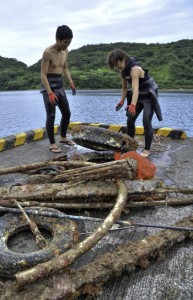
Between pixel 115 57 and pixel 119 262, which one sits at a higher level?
pixel 115 57

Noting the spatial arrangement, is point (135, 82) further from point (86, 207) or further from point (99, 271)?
point (99, 271)

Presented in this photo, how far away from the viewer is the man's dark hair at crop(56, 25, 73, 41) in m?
5.28

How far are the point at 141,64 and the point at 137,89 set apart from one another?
57.8 m

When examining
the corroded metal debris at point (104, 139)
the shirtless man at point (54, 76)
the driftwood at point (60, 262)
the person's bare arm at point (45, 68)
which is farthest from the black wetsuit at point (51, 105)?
the driftwood at point (60, 262)

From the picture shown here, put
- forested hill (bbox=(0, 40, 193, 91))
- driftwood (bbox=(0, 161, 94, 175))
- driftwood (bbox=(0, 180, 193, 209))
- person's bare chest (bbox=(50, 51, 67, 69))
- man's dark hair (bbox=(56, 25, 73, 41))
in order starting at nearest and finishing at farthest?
1. driftwood (bbox=(0, 180, 193, 209))
2. driftwood (bbox=(0, 161, 94, 175))
3. man's dark hair (bbox=(56, 25, 73, 41))
4. person's bare chest (bbox=(50, 51, 67, 69))
5. forested hill (bbox=(0, 40, 193, 91))

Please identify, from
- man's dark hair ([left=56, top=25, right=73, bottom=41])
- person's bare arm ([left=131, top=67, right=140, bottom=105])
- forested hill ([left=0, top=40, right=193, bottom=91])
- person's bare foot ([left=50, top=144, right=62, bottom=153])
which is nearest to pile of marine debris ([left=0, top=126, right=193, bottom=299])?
person's bare arm ([left=131, top=67, right=140, bottom=105])

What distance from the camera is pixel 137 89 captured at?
5.23 m

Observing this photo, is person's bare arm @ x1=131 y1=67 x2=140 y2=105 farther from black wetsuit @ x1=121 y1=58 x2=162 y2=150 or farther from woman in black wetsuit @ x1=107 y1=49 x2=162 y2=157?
black wetsuit @ x1=121 y1=58 x2=162 y2=150

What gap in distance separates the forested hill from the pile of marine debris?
52439 mm

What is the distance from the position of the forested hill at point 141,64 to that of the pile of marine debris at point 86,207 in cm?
5244

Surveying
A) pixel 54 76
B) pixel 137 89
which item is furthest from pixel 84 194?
pixel 54 76

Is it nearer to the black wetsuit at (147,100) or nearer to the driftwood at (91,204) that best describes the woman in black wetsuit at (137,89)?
the black wetsuit at (147,100)

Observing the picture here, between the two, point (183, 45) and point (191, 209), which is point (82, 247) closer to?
point (191, 209)

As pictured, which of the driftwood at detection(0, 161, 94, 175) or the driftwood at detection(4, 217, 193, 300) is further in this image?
the driftwood at detection(0, 161, 94, 175)
